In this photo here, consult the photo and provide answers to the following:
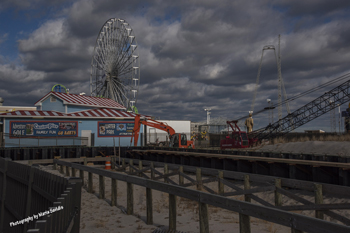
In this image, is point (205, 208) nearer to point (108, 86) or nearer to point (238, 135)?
point (238, 135)

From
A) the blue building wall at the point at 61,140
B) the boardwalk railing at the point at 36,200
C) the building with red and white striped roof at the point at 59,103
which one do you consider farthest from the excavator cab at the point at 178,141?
the boardwalk railing at the point at 36,200

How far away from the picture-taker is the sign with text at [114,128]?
117ft

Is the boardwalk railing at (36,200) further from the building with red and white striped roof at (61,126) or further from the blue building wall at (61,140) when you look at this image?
the blue building wall at (61,140)

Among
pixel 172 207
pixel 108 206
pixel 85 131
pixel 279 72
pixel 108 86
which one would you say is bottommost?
Answer: pixel 108 206

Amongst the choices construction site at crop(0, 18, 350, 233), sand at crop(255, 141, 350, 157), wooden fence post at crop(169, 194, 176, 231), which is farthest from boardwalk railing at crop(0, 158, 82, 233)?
sand at crop(255, 141, 350, 157)

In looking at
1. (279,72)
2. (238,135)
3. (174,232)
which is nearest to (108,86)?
(238,135)

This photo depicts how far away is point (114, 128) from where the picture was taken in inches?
1420

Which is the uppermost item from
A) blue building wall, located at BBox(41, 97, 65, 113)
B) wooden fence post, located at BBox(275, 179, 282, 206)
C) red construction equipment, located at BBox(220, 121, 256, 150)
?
blue building wall, located at BBox(41, 97, 65, 113)

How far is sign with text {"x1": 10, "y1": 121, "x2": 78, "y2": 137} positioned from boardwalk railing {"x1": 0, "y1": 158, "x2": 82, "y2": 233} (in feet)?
74.2

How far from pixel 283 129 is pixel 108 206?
45682mm

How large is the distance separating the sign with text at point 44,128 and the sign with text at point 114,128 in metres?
2.75

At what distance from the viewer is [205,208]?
6.31 meters

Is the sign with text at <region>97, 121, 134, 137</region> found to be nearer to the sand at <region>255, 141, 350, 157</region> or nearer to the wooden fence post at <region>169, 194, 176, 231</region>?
the sand at <region>255, 141, 350, 157</region>

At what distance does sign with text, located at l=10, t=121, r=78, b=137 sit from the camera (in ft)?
103
